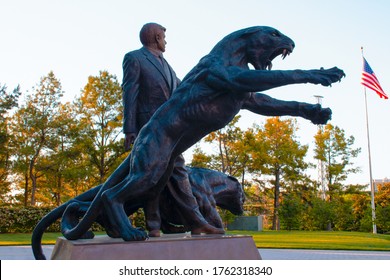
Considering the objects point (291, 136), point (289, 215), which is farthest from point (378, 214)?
point (291, 136)

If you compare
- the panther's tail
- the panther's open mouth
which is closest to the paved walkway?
the panther's tail

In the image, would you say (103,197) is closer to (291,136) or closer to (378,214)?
(378,214)

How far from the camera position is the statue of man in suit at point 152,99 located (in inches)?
196

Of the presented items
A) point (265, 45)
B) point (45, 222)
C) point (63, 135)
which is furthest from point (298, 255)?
point (63, 135)

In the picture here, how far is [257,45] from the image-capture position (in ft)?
14.7

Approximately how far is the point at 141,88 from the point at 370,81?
20.1m

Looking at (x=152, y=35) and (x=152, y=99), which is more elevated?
(x=152, y=35)

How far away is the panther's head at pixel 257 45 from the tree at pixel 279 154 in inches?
1072

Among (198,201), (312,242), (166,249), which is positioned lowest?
(312,242)

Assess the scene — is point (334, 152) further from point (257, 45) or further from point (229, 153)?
point (257, 45)

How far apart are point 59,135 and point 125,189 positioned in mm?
25815

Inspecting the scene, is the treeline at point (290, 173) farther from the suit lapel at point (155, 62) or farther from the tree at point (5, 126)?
the suit lapel at point (155, 62)

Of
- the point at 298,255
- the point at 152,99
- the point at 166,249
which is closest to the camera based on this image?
the point at 166,249

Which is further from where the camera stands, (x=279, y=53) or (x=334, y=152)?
(x=334, y=152)
